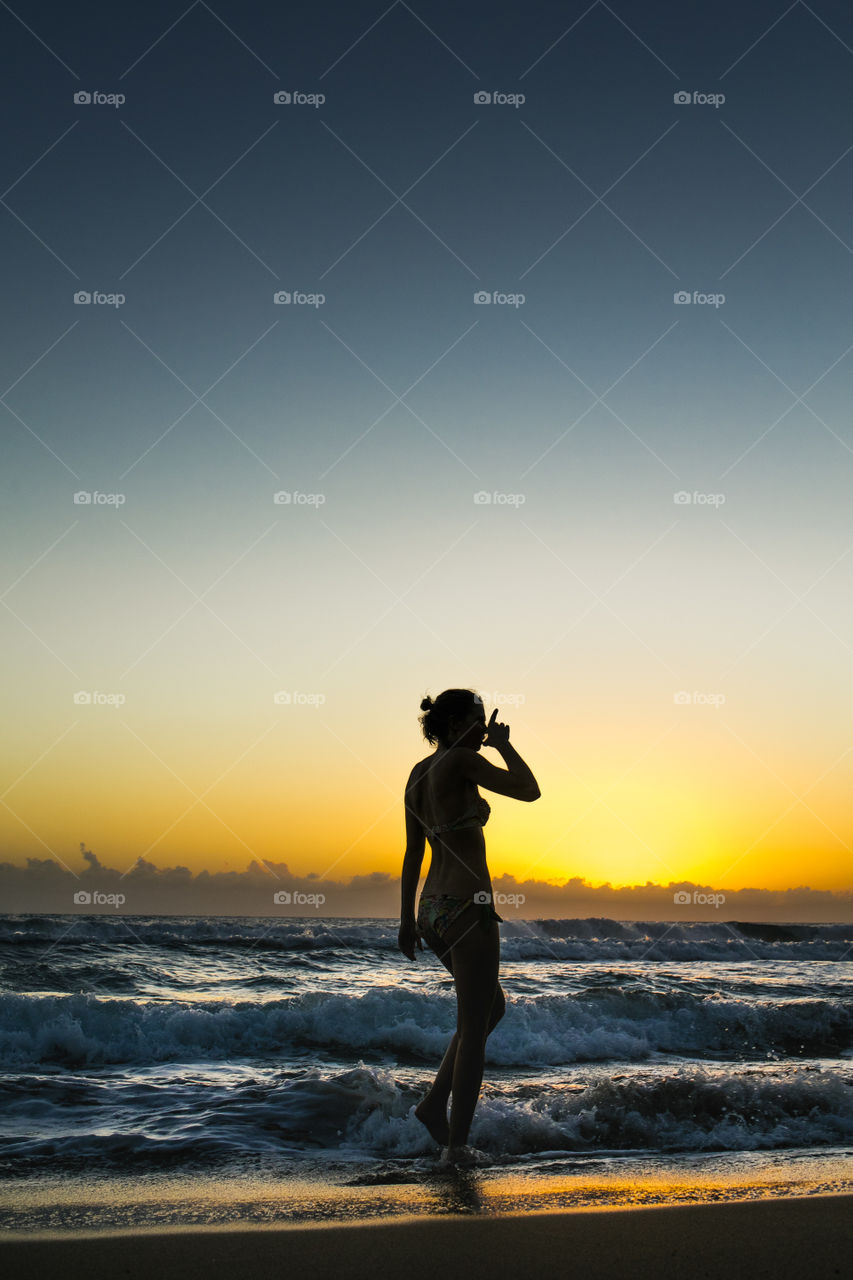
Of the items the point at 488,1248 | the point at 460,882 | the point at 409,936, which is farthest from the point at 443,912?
the point at 488,1248

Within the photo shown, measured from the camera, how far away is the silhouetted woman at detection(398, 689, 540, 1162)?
345 centimetres

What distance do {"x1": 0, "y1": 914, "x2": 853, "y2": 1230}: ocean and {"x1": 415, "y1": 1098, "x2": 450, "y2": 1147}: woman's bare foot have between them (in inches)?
3.9

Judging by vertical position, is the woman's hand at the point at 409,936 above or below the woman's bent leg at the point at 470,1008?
above

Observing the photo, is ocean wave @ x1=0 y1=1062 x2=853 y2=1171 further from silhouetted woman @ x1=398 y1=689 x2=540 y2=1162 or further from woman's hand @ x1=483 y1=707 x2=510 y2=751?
woman's hand @ x1=483 y1=707 x2=510 y2=751

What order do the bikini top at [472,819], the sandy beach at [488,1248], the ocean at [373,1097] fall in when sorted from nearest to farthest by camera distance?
the sandy beach at [488,1248]
the ocean at [373,1097]
the bikini top at [472,819]

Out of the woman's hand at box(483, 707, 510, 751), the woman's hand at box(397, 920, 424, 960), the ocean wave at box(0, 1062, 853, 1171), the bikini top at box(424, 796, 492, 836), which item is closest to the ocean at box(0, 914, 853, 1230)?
the ocean wave at box(0, 1062, 853, 1171)

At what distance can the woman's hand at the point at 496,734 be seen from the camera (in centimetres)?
344

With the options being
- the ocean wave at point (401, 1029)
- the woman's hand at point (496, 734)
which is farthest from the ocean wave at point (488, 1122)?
the ocean wave at point (401, 1029)

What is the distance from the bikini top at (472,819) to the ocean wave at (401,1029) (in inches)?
173

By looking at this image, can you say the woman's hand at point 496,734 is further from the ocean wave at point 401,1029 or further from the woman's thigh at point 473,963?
the ocean wave at point 401,1029

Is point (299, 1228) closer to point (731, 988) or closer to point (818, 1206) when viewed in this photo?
point (818, 1206)

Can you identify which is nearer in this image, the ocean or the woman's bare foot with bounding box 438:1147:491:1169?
the ocean

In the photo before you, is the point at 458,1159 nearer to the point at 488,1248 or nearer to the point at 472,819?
the point at 488,1248

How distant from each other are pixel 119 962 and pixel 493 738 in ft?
40.8
